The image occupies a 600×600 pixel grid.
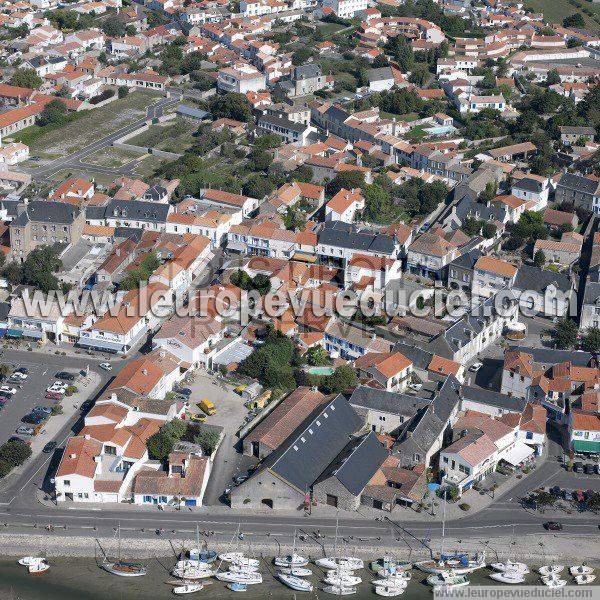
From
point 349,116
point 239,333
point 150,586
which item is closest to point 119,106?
point 349,116

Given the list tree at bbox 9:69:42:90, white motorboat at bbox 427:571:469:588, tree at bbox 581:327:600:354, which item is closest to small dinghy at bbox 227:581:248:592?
white motorboat at bbox 427:571:469:588

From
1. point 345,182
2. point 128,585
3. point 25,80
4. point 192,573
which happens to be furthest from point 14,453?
point 25,80

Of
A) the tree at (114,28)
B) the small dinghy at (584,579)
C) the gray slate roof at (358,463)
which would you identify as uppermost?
the tree at (114,28)

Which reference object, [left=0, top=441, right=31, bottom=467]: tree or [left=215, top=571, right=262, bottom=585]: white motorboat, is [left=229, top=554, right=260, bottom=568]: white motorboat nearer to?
[left=215, top=571, right=262, bottom=585]: white motorboat

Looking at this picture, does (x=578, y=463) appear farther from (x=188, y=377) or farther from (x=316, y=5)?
A: (x=316, y=5)

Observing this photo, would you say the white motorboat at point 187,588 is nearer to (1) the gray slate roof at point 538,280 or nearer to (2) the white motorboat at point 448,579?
(2) the white motorboat at point 448,579

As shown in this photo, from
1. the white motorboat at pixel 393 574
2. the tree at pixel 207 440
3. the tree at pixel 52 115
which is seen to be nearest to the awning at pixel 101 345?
the tree at pixel 207 440
